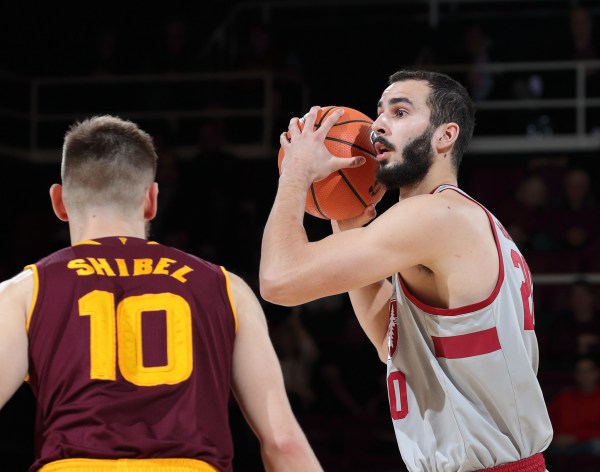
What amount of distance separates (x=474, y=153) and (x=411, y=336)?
837 cm

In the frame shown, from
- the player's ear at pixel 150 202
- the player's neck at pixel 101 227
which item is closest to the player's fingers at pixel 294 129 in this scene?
the player's ear at pixel 150 202

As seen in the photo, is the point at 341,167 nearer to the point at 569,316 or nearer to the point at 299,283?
the point at 299,283

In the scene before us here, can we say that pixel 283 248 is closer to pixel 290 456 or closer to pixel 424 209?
pixel 424 209

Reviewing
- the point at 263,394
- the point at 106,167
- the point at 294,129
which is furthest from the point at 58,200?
the point at 294,129

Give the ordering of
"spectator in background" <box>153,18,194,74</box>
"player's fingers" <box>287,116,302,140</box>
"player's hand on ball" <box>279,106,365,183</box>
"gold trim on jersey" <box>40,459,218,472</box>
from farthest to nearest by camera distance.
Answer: "spectator in background" <box>153,18,194,74</box> < "player's fingers" <box>287,116,302,140</box> < "player's hand on ball" <box>279,106,365,183</box> < "gold trim on jersey" <box>40,459,218,472</box>

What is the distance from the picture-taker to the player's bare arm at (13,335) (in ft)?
8.43

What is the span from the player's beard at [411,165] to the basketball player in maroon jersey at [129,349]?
2.72 ft

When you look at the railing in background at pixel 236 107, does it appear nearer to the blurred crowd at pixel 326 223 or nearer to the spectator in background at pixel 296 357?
the blurred crowd at pixel 326 223

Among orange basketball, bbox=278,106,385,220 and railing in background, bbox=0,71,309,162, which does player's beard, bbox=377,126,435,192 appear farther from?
railing in background, bbox=0,71,309,162

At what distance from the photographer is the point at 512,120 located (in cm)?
1172

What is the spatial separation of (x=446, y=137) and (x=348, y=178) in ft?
1.26

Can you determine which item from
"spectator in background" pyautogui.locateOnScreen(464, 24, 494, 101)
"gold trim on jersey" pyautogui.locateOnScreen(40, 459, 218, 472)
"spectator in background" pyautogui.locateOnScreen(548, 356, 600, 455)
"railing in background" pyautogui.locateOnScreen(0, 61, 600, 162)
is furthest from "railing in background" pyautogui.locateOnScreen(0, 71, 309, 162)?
"gold trim on jersey" pyautogui.locateOnScreen(40, 459, 218, 472)

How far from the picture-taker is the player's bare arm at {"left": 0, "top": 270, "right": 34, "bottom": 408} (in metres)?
2.57

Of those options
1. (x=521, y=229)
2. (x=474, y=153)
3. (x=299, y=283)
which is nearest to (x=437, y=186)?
(x=299, y=283)
